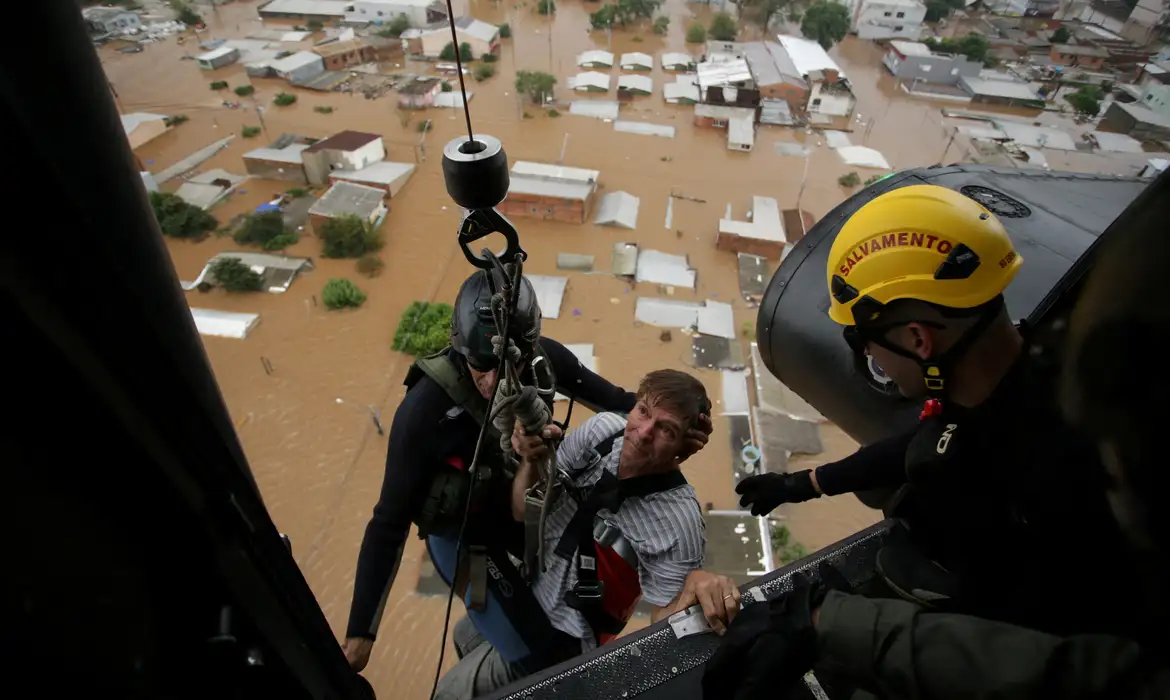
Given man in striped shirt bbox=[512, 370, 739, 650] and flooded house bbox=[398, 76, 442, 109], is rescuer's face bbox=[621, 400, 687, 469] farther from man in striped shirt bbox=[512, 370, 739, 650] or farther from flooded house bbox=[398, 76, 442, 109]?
flooded house bbox=[398, 76, 442, 109]

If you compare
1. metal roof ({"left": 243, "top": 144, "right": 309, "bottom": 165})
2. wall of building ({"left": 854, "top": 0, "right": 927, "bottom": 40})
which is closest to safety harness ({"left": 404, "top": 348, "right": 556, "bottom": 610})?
metal roof ({"left": 243, "top": 144, "right": 309, "bottom": 165})

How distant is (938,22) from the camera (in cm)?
2945

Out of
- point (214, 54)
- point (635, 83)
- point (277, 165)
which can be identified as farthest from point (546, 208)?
point (214, 54)

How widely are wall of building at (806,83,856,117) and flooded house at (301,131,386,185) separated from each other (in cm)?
1553

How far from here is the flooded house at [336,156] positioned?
1598 centimetres

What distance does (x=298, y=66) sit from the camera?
72.7 ft

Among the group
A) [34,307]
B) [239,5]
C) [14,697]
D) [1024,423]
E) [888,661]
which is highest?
[34,307]

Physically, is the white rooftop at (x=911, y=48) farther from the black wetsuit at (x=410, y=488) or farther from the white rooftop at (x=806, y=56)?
the black wetsuit at (x=410, y=488)

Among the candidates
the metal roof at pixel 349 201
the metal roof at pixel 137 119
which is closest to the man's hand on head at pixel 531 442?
the metal roof at pixel 349 201

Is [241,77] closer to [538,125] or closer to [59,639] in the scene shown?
[538,125]

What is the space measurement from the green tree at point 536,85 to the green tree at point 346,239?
991 cm

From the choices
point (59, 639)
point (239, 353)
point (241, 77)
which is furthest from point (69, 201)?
point (241, 77)

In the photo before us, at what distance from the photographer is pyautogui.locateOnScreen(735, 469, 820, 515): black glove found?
3.22 metres

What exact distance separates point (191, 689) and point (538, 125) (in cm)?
2107
